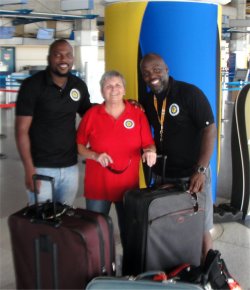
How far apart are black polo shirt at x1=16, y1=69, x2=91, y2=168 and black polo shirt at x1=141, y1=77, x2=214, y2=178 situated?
50 cm

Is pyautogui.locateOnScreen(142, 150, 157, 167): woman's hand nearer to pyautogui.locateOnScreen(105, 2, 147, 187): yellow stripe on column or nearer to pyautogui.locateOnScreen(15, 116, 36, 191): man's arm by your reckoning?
pyautogui.locateOnScreen(15, 116, 36, 191): man's arm

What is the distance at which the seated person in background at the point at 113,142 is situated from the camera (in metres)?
2.81

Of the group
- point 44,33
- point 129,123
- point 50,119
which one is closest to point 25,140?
point 50,119

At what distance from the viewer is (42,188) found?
287 cm

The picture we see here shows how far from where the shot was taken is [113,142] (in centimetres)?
282

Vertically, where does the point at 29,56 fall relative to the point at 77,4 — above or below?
below

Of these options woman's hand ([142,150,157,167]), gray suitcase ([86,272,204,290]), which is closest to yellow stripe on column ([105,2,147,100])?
woman's hand ([142,150,157,167])

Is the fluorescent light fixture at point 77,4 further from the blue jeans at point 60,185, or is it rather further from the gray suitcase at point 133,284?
the gray suitcase at point 133,284

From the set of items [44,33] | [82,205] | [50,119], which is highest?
[44,33]

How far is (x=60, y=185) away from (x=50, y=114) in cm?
47

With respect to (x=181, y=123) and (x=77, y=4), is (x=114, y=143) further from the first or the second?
(x=77, y=4)

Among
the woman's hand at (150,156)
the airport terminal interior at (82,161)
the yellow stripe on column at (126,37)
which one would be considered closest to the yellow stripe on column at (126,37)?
the yellow stripe on column at (126,37)

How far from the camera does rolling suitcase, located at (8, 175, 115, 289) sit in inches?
89.7

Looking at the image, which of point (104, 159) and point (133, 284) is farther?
point (104, 159)
